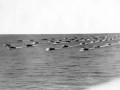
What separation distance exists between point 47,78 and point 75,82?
4.36 meters

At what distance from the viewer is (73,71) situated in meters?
46.0

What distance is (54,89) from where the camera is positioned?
109 feet

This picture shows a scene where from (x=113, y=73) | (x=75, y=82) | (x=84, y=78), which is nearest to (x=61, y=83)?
(x=75, y=82)

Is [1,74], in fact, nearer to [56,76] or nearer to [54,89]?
[56,76]

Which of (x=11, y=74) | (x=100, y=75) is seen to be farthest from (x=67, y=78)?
(x=11, y=74)

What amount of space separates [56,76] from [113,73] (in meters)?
7.75

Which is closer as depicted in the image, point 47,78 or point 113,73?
point 47,78

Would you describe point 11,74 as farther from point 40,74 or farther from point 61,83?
point 61,83

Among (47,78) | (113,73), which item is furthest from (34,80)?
(113,73)

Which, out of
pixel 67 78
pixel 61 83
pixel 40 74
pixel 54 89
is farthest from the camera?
pixel 40 74

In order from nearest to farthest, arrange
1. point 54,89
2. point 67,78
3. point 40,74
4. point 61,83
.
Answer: point 54,89 < point 61,83 < point 67,78 < point 40,74

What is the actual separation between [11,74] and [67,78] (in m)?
8.43

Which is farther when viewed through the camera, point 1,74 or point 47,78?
point 1,74

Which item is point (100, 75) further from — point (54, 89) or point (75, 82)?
point (54, 89)
